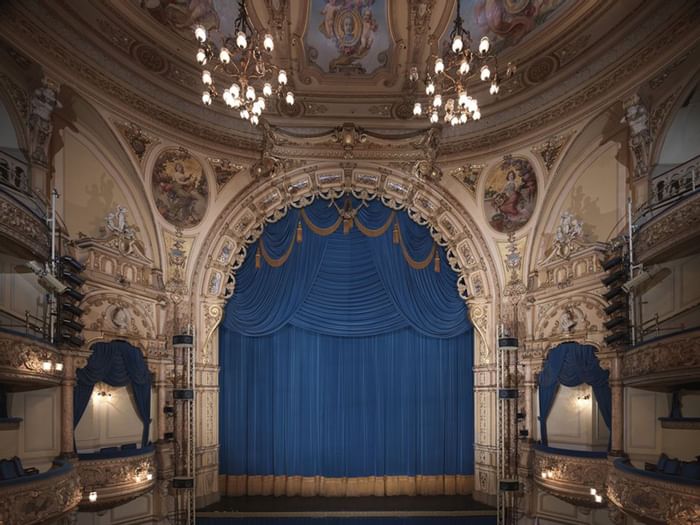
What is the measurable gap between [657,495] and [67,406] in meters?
9.49

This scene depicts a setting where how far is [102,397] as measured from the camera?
37.6ft

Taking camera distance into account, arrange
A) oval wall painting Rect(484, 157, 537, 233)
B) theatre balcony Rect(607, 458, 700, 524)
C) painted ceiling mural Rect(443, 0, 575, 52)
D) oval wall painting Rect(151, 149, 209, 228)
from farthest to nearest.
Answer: oval wall painting Rect(484, 157, 537, 233)
oval wall painting Rect(151, 149, 209, 228)
painted ceiling mural Rect(443, 0, 575, 52)
theatre balcony Rect(607, 458, 700, 524)

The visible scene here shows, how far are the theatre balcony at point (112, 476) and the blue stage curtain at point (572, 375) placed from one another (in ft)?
27.2

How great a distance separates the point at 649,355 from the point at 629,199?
3.21 m

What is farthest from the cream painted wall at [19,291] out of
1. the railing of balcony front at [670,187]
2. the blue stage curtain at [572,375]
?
the railing of balcony front at [670,187]

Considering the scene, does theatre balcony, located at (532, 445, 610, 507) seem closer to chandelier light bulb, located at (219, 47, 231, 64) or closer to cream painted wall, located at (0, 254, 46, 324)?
chandelier light bulb, located at (219, 47, 231, 64)

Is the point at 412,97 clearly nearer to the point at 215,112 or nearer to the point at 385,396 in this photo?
the point at 215,112

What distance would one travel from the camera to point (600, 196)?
11.5 metres

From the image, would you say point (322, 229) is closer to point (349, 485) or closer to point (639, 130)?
point (349, 485)

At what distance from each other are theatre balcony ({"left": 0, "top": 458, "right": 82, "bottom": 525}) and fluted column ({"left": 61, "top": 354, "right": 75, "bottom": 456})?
1088 mm

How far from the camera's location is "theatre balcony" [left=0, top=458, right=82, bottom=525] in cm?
700

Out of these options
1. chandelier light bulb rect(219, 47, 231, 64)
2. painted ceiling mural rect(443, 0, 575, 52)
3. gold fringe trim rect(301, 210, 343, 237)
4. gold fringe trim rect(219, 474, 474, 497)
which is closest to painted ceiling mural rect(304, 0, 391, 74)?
painted ceiling mural rect(443, 0, 575, 52)

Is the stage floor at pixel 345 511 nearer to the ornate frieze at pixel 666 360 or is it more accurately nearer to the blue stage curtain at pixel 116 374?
the blue stage curtain at pixel 116 374

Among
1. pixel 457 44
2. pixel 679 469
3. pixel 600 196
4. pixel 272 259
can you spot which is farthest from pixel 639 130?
pixel 272 259
